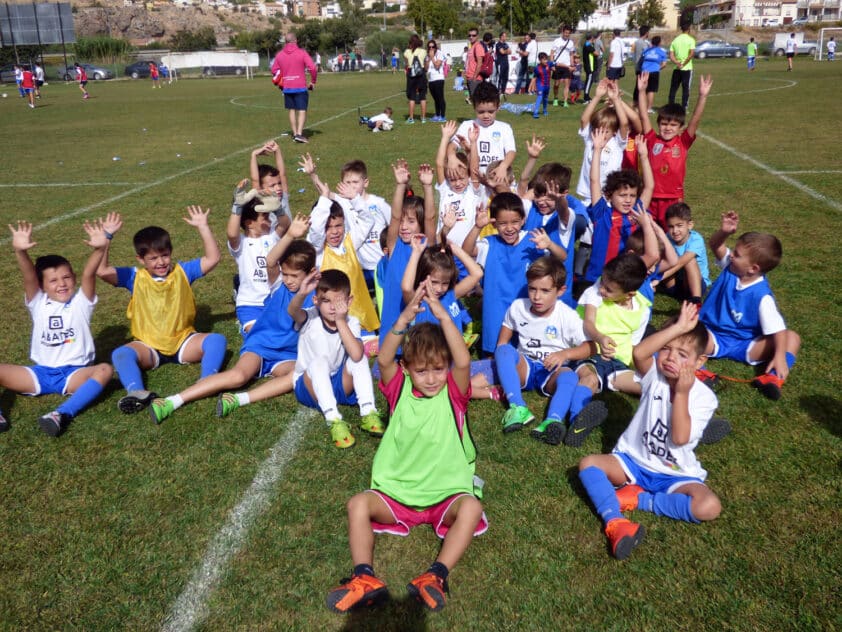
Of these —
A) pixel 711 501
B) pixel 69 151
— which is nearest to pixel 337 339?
pixel 711 501

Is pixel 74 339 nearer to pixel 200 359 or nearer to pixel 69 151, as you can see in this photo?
pixel 200 359

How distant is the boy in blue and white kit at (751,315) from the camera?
470 cm

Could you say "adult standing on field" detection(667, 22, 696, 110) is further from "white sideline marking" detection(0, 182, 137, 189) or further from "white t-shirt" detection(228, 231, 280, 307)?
"white t-shirt" detection(228, 231, 280, 307)

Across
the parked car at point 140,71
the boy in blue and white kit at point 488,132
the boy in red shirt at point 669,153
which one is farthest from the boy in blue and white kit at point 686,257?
the parked car at point 140,71

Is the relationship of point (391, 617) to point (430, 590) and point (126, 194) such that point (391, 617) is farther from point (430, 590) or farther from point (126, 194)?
point (126, 194)

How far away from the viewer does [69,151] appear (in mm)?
15445

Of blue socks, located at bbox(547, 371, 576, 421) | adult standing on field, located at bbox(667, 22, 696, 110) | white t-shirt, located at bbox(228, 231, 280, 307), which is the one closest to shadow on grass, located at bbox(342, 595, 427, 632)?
blue socks, located at bbox(547, 371, 576, 421)

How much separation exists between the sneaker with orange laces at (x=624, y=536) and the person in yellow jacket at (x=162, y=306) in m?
3.14

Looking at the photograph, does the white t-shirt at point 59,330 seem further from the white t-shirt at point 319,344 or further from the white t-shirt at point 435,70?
the white t-shirt at point 435,70

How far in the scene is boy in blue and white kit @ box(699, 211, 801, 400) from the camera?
470cm

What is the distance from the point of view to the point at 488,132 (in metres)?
7.20

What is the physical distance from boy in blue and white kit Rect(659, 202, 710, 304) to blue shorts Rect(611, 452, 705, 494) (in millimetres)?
2494

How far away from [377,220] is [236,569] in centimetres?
377

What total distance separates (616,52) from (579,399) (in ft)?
62.1
